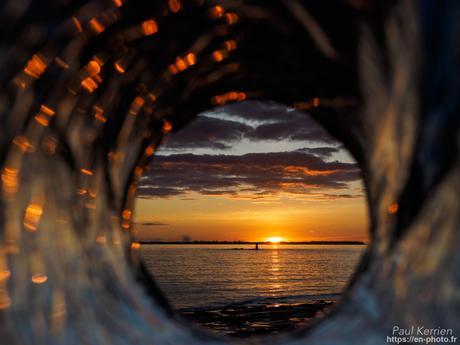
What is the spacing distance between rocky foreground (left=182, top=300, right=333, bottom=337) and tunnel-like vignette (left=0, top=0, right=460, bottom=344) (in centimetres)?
1531

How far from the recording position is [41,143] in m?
4.75

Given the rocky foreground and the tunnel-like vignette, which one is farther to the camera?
the rocky foreground

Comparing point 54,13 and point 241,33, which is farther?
point 241,33

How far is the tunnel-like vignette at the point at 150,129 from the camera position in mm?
4328

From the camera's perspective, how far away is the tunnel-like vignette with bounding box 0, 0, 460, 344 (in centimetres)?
433

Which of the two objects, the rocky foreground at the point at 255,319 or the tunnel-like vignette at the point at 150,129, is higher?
the tunnel-like vignette at the point at 150,129

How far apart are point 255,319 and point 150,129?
77.3 ft

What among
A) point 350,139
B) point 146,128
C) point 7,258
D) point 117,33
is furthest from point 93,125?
point 350,139

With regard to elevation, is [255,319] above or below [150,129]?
below

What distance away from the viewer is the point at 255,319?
2959 centimetres

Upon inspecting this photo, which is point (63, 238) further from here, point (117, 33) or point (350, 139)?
point (350, 139)

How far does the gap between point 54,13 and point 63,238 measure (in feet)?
6.27

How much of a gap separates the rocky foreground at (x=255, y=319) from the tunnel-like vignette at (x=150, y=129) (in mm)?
15310

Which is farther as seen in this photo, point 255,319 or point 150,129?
point 255,319
